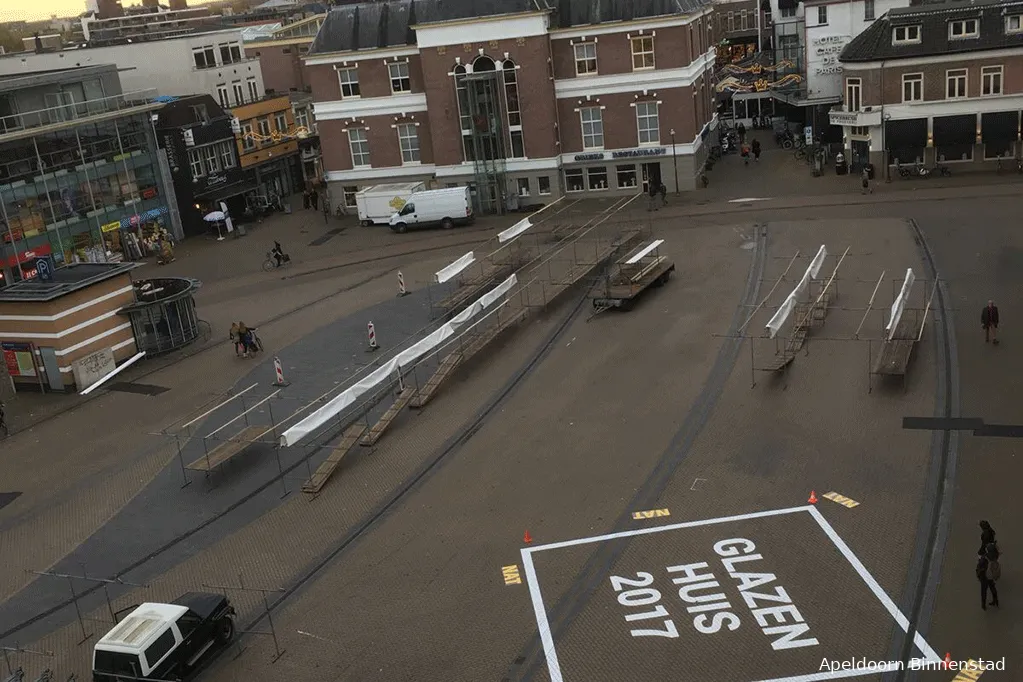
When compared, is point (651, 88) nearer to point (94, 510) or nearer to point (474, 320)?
point (474, 320)

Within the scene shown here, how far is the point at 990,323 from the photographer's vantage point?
31.3m

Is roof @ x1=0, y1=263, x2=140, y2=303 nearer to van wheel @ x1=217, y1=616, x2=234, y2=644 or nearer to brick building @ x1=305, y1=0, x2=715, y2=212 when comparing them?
van wheel @ x1=217, y1=616, x2=234, y2=644

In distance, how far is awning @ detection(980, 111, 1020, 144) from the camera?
5381 centimetres

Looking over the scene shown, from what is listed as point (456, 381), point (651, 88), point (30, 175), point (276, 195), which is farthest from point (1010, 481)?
point (276, 195)

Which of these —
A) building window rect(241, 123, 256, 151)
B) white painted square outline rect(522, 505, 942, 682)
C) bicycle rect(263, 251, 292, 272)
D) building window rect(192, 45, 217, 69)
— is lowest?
white painted square outline rect(522, 505, 942, 682)

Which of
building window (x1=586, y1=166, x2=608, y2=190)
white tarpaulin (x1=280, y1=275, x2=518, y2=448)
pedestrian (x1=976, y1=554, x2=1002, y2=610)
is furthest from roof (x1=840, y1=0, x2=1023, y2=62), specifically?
pedestrian (x1=976, y1=554, x2=1002, y2=610)

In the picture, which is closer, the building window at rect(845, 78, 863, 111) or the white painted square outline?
the white painted square outline

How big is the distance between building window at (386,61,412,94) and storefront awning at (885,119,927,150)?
27.4 m

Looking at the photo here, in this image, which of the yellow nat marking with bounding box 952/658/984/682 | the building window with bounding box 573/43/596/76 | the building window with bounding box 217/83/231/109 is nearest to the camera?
the yellow nat marking with bounding box 952/658/984/682

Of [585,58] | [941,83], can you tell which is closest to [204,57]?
[585,58]

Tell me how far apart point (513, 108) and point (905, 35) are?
21.5 m

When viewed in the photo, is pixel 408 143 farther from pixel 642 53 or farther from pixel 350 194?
pixel 642 53

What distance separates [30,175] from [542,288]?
28310 millimetres

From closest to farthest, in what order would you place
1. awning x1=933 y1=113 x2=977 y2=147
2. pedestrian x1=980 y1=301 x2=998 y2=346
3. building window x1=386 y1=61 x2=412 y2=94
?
pedestrian x1=980 y1=301 x2=998 y2=346 → awning x1=933 y1=113 x2=977 y2=147 → building window x1=386 y1=61 x2=412 y2=94
